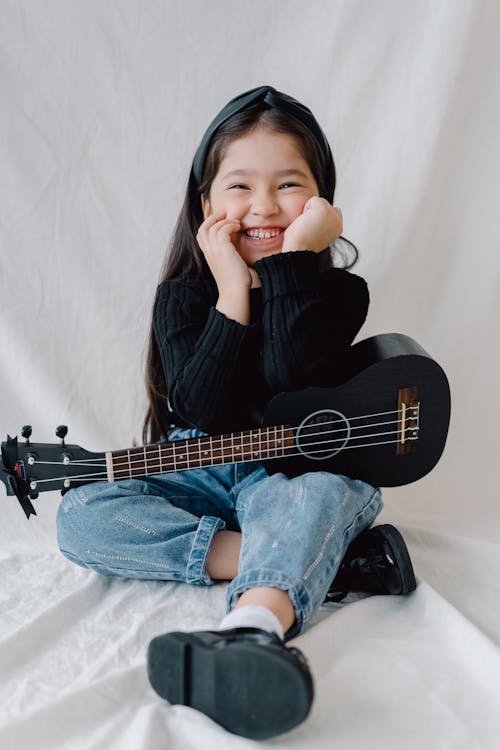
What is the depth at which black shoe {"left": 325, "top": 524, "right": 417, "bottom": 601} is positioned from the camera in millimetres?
1145

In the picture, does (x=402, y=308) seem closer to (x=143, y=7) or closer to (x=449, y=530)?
(x=449, y=530)

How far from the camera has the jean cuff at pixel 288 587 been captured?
97cm

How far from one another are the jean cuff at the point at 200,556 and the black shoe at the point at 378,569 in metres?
0.18

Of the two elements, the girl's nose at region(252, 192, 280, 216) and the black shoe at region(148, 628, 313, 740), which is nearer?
the black shoe at region(148, 628, 313, 740)

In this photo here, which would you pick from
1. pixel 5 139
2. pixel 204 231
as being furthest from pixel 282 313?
pixel 5 139

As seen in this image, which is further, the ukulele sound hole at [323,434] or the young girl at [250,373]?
the ukulele sound hole at [323,434]

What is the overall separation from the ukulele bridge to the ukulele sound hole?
Result: 89mm

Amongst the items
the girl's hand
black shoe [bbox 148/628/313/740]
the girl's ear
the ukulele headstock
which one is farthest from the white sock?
the girl's ear

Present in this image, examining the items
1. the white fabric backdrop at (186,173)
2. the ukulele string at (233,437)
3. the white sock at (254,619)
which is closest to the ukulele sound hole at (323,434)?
the ukulele string at (233,437)

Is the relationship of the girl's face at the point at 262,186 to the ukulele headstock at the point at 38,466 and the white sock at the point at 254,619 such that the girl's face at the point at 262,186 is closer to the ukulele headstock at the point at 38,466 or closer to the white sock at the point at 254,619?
the ukulele headstock at the point at 38,466

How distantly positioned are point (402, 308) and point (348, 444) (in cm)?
55

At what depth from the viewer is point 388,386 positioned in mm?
1282

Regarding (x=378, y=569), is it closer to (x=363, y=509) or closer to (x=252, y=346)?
(x=363, y=509)

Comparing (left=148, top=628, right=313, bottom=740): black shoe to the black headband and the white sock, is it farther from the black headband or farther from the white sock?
the black headband
